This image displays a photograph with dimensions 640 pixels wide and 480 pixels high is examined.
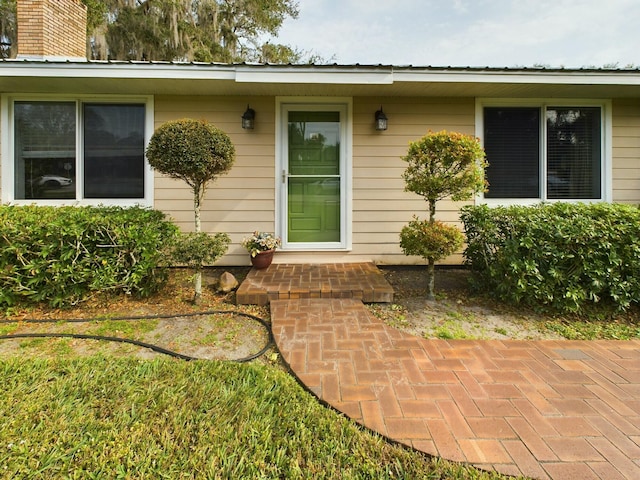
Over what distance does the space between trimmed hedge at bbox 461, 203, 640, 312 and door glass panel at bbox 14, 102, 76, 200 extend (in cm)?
572

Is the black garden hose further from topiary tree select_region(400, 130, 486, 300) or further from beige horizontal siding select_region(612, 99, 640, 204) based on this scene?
beige horizontal siding select_region(612, 99, 640, 204)

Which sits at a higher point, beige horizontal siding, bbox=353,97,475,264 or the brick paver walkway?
beige horizontal siding, bbox=353,97,475,264

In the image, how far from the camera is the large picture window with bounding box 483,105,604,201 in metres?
4.75

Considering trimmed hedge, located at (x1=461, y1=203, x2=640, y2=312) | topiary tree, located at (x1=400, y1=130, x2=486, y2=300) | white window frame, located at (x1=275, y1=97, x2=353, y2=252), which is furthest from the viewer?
white window frame, located at (x1=275, y1=97, x2=353, y2=252)

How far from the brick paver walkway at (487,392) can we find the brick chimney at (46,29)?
529 cm

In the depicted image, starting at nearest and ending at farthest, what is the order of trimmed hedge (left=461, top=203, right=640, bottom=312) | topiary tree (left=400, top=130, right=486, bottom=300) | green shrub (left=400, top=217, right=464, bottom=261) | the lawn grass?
the lawn grass, trimmed hedge (left=461, top=203, right=640, bottom=312), topiary tree (left=400, top=130, right=486, bottom=300), green shrub (left=400, top=217, right=464, bottom=261)

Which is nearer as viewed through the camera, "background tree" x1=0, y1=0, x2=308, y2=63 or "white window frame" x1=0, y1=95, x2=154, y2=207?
"white window frame" x1=0, y1=95, x2=154, y2=207

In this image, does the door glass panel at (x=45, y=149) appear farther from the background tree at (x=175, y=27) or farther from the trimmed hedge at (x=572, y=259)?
the background tree at (x=175, y=27)

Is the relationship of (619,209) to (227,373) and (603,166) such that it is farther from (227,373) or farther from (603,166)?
(227,373)

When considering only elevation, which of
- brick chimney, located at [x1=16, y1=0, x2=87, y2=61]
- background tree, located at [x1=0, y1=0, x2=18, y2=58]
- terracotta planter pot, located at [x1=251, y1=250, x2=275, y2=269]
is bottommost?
terracotta planter pot, located at [x1=251, y1=250, x2=275, y2=269]

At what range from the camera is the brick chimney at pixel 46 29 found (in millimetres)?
4543

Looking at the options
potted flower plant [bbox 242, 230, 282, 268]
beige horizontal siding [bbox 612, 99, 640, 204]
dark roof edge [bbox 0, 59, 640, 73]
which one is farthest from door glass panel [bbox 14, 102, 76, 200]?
beige horizontal siding [bbox 612, 99, 640, 204]

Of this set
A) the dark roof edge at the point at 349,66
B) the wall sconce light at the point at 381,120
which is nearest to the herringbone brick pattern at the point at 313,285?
the wall sconce light at the point at 381,120

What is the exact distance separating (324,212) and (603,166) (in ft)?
13.9
